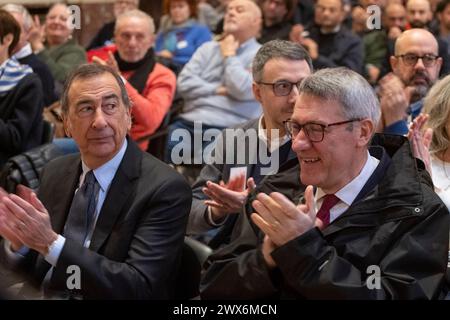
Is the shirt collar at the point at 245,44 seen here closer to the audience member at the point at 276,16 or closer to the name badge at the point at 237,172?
the audience member at the point at 276,16

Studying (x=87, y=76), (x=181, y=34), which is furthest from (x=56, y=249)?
(x=181, y=34)

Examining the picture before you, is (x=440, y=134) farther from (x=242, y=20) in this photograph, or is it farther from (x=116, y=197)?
(x=242, y=20)

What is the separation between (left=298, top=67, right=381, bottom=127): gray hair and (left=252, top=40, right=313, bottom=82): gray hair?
90 cm

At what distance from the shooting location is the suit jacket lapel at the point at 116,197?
8.63 feet

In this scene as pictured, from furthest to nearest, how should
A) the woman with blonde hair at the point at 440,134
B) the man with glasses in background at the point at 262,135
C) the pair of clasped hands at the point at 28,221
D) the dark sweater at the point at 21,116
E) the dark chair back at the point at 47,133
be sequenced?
the dark chair back at the point at 47,133 < the dark sweater at the point at 21,116 < the man with glasses in background at the point at 262,135 < the woman with blonde hair at the point at 440,134 < the pair of clasped hands at the point at 28,221

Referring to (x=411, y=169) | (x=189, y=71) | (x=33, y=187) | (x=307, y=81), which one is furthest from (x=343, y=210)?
(x=189, y=71)

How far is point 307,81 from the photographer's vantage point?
234 centimetres

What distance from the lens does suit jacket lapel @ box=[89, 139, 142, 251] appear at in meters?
2.63

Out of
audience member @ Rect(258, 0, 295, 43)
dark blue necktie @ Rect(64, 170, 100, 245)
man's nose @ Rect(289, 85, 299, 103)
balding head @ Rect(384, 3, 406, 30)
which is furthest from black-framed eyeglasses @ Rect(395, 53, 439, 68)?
balding head @ Rect(384, 3, 406, 30)

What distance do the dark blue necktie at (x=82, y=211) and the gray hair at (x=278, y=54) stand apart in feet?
2.91

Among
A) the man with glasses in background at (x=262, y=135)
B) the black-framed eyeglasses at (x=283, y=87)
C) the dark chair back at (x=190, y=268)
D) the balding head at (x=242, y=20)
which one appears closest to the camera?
the dark chair back at (x=190, y=268)

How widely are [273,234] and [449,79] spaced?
3.98 ft

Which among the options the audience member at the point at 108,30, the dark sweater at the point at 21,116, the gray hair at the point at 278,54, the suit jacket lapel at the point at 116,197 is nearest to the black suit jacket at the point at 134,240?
the suit jacket lapel at the point at 116,197

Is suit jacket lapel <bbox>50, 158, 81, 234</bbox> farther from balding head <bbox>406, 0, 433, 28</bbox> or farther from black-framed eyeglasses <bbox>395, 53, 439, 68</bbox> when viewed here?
balding head <bbox>406, 0, 433, 28</bbox>
